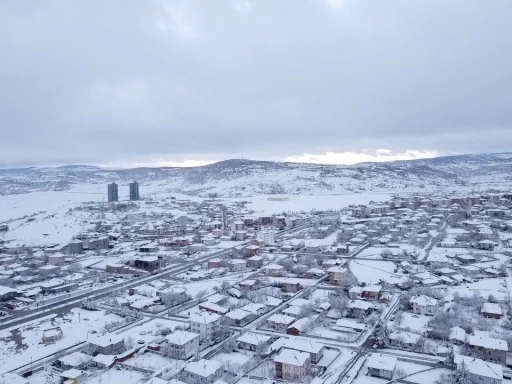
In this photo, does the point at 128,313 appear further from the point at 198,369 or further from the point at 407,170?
the point at 407,170

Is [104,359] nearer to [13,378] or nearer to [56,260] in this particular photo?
[13,378]

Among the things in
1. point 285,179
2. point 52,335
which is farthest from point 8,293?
point 285,179

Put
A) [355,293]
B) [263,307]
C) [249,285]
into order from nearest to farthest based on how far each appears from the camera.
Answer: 1. [263,307]
2. [355,293]
3. [249,285]

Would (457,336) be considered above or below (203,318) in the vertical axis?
below

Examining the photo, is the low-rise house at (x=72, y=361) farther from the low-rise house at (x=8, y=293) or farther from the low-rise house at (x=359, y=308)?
the low-rise house at (x=359, y=308)

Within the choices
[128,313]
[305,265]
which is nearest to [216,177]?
[305,265]

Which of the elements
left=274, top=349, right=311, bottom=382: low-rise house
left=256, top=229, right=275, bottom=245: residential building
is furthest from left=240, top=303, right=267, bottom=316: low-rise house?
left=256, top=229, right=275, bottom=245: residential building

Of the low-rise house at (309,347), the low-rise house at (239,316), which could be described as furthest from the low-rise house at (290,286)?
the low-rise house at (309,347)
